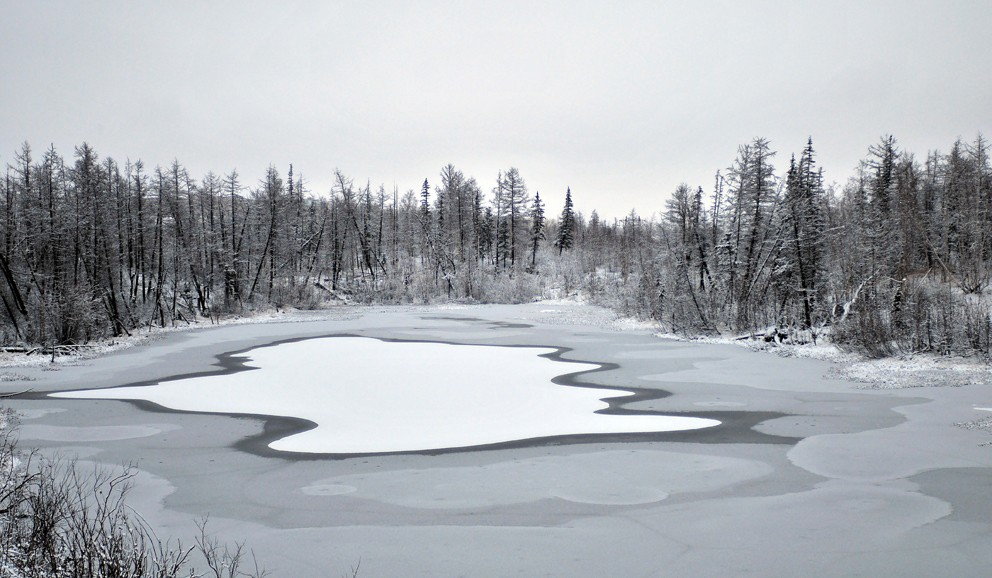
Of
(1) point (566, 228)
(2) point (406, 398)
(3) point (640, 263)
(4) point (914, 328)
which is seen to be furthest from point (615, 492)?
(1) point (566, 228)

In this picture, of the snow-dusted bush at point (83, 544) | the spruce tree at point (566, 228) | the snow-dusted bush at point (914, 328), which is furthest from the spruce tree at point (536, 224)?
the snow-dusted bush at point (83, 544)

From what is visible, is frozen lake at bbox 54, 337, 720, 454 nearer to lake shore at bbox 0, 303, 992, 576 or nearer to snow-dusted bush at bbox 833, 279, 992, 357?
lake shore at bbox 0, 303, 992, 576

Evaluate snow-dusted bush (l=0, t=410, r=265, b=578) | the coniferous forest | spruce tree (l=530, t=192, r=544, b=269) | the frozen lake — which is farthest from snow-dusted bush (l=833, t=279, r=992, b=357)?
spruce tree (l=530, t=192, r=544, b=269)

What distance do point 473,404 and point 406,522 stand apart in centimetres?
564

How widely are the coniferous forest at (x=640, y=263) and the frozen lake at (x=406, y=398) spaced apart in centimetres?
839

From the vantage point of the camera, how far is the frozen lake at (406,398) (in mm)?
8848

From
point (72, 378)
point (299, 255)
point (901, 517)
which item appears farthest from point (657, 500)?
point (299, 255)

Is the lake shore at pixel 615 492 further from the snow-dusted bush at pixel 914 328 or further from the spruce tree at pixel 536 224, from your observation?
the spruce tree at pixel 536 224

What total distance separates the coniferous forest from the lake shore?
330 inches

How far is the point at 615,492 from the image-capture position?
20.4ft

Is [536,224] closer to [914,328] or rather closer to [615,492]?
[914,328]

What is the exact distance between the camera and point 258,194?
1950 inches

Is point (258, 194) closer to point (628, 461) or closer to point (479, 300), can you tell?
point (479, 300)

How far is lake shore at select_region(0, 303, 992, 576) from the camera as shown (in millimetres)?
4617
